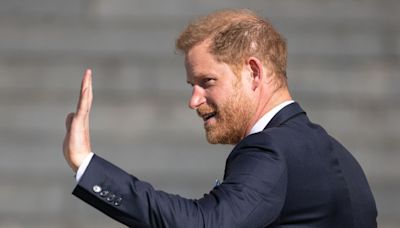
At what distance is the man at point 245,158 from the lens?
2072 mm

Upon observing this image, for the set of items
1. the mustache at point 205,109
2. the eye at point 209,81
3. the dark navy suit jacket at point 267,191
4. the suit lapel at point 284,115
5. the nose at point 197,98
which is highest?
the eye at point 209,81

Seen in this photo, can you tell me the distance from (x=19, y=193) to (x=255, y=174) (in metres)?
2.89

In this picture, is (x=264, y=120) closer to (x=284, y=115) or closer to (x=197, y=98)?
(x=284, y=115)

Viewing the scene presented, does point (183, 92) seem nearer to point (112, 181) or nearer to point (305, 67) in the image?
point (305, 67)

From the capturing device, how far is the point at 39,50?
4926mm

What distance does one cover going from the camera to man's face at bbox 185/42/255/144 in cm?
232

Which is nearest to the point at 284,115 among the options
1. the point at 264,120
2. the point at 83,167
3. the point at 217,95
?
the point at 264,120

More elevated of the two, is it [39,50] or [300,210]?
[39,50]

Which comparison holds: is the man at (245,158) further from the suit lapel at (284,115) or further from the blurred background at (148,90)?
the blurred background at (148,90)

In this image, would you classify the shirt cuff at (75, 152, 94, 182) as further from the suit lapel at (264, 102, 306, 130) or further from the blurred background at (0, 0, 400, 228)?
the blurred background at (0, 0, 400, 228)

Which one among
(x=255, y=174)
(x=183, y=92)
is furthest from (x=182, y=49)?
(x=183, y=92)

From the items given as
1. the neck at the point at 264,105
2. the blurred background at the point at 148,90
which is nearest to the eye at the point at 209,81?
the neck at the point at 264,105

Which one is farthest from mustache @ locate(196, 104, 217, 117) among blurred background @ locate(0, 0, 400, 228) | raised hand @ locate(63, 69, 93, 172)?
blurred background @ locate(0, 0, 400, 228)

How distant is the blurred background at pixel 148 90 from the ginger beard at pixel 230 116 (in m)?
2.40
